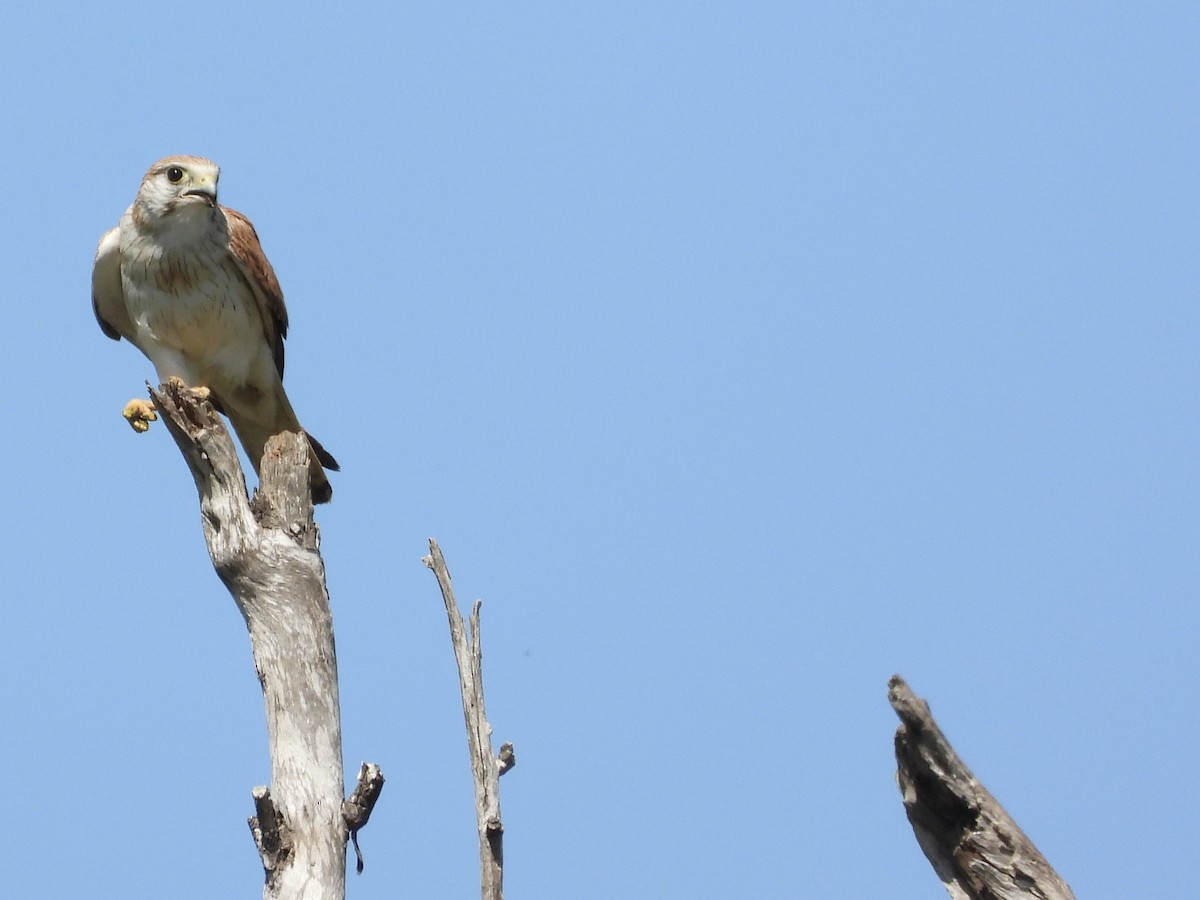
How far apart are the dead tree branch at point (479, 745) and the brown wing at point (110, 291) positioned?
2.71 m

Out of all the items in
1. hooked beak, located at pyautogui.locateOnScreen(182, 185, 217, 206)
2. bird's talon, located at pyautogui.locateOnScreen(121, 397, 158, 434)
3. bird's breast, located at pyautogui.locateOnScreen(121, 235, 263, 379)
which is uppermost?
hooked beak, located at pyautogui.locateOnScreen(182, 185, 217, 206)

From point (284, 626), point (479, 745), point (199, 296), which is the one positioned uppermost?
point (199, 296)

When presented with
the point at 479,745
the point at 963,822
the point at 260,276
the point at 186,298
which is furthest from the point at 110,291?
the point at 963,822

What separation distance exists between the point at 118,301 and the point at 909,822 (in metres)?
Result: 4.70

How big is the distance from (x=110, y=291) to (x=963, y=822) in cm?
480

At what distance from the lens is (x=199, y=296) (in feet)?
20.8

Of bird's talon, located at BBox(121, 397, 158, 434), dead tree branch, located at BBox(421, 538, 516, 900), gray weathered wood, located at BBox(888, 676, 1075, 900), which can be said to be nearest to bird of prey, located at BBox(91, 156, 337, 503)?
bird's talon, located at BBox(121, 397, 158, 434)

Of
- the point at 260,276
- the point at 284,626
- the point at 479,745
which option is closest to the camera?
the point at 479,745

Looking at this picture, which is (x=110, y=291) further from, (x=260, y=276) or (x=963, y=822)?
(x=963, y=822)

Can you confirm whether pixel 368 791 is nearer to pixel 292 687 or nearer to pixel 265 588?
pixel 292 687

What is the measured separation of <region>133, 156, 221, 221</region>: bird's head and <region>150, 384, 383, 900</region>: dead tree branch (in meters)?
1.30

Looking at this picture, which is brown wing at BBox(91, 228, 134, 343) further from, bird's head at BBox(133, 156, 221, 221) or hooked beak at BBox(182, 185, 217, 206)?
hooked beak at BBox(182, 185, 217, 206)

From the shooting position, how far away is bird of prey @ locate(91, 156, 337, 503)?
20.5 feet

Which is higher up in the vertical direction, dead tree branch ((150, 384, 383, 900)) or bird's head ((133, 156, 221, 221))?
bird's head ((133, 156, 221, 221))
